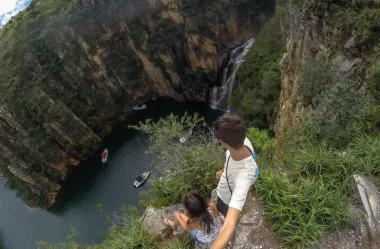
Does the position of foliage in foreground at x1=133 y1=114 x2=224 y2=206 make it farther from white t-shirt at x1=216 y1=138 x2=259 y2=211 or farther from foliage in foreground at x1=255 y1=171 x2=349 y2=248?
white t-shirt at x1=216 y1=138 x2=259 y2=211

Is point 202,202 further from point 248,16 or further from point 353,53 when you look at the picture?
point 248,16

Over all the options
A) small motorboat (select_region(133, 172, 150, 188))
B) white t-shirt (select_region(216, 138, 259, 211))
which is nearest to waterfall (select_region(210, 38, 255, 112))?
small motorboat (select_region(133, 172, 150, 188))

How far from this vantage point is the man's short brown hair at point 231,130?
3.55m

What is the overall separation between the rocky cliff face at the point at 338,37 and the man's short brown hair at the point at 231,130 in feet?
21.7

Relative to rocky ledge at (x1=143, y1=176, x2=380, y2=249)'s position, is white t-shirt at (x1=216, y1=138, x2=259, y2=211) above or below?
above

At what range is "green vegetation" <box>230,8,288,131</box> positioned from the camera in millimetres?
22984

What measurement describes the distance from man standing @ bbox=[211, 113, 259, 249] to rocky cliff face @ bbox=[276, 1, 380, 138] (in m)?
6.36

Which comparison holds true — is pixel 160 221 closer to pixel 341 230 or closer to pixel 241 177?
pixel 341 230

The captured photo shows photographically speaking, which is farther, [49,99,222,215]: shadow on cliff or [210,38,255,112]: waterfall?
[210,38,255,112]: waterfall

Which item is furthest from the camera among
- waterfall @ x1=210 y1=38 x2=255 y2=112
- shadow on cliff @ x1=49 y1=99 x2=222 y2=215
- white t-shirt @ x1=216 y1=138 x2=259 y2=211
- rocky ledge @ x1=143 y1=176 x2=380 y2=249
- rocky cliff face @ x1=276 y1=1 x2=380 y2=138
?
waterfall @ x1=210 y1=38 x2=255 y2=112

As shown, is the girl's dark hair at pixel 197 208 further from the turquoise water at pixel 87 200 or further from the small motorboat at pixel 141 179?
the small motorboat at pixel 141 179

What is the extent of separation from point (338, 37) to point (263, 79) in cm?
1314

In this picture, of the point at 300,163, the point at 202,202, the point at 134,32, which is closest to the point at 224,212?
the point at 202,202

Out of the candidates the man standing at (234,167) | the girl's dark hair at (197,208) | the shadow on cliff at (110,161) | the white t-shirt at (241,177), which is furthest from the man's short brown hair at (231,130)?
the shadow on cliff at (110,161)
